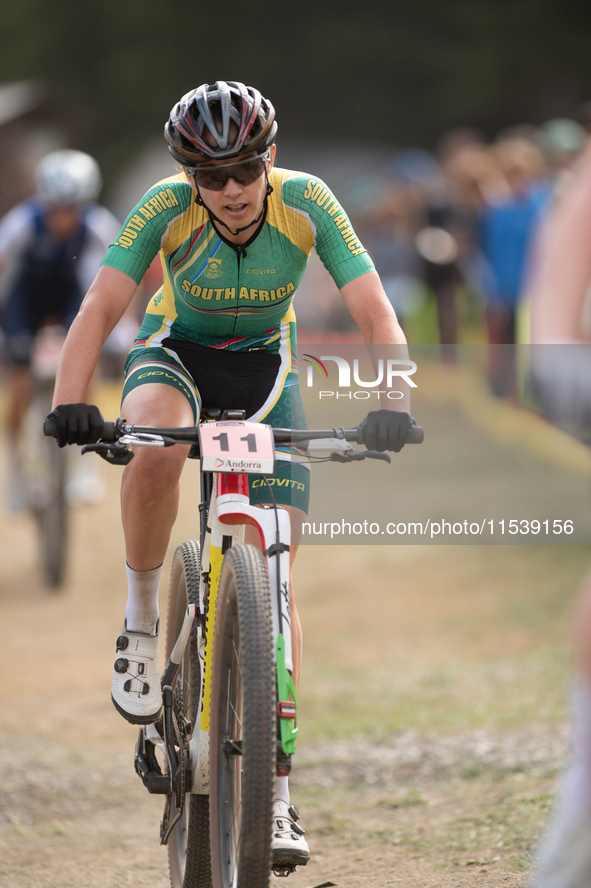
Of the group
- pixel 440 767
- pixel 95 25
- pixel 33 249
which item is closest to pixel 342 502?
pixel 440 767

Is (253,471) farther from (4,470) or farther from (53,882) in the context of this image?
(4,470)

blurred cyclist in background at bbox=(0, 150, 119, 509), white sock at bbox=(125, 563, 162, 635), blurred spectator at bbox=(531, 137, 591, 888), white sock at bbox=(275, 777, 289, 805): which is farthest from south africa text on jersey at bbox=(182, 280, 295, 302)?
blurred cyclist in background at bbox=(0, 150, 119, 509)

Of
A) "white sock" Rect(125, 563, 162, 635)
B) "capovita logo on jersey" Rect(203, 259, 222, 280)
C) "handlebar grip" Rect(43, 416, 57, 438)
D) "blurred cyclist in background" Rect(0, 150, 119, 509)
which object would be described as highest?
"blurred cyclist in background" Rect(0, 150, 119, 509)

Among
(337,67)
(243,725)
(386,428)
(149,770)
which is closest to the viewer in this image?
(243,725)

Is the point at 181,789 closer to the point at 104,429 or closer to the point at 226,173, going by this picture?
the point at 104,429

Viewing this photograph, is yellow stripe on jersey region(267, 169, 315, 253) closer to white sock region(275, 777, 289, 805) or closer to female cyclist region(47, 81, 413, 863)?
female cyclist region(47, 81, 413, 863)

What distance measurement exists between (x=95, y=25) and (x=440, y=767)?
36.7 metres

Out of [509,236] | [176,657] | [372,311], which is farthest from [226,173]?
[509,236]

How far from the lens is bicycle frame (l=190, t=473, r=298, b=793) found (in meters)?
2.97

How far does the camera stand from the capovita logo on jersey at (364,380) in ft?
11.1

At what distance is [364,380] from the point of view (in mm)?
3963

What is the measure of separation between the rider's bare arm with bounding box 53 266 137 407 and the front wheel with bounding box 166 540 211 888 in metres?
0.76

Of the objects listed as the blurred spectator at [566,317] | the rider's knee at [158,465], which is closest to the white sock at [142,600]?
the rider's knee at [158,465]

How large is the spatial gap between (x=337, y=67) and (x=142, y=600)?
33.7 m
